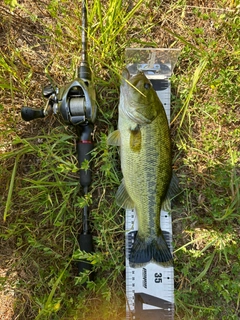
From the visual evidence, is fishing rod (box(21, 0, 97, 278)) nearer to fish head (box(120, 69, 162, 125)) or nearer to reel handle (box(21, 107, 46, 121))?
reel handle (box(21, 107, 46, 121))

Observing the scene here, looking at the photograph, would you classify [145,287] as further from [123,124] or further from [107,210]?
[123,124]

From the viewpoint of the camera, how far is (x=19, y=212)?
9.16 ft

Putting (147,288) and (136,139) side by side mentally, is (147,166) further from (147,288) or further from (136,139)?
(147,288)

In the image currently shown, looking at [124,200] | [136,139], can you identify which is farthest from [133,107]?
[124,200]

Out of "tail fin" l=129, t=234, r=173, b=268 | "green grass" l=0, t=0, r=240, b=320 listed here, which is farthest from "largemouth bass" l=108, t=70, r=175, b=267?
"green grass" l=0, t=0, r=240, b=320

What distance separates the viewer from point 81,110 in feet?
7.84

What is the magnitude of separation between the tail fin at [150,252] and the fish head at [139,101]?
1.02 metres

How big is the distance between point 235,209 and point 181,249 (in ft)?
2.00

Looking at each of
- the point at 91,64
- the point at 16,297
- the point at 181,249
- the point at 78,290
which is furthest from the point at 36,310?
the point at 91,64

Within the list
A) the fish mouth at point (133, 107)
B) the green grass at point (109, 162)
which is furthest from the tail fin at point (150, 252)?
the fish mouth at point (133, 107)

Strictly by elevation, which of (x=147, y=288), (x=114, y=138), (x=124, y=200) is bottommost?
(x=147, y=288)

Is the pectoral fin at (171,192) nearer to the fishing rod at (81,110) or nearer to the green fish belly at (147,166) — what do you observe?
the green fish belly at (147,166)

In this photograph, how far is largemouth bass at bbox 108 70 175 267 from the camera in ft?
7.97

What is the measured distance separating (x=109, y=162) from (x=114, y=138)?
22 centimetres
